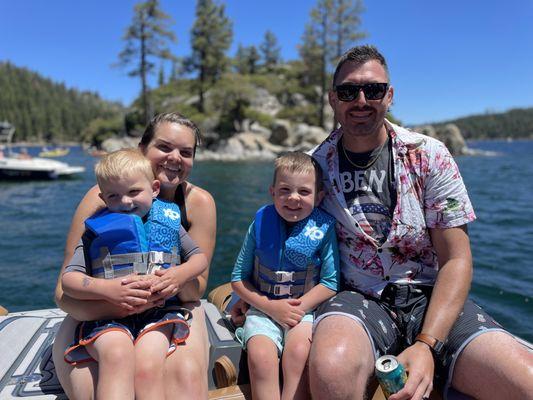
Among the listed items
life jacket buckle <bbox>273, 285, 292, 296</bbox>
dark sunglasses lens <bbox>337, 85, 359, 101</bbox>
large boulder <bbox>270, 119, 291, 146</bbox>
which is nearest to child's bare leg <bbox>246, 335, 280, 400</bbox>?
life jacket buckle <bbox>273, 285, 292, 296</bbox>

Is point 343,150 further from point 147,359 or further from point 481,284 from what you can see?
point 481,284

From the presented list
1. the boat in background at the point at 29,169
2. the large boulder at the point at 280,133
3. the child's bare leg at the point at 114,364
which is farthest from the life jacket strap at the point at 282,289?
the large boulder at the point at 280,133

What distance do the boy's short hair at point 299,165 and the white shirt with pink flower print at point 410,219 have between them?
0.15 m

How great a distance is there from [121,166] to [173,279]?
64 cm

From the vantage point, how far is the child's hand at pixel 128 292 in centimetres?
197

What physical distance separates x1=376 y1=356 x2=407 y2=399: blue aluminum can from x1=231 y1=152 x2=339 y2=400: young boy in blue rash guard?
54 cm

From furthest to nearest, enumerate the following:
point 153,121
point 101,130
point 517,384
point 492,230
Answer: point 101,130 → point 492,230 → point 153,121 → point 517,384

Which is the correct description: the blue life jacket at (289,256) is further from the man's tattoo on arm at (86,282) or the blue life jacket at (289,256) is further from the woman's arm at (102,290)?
the man's tattoo on arm at (86,282)

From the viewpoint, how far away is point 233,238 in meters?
9.47

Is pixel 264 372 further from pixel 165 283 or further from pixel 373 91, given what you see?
pixel 373 91

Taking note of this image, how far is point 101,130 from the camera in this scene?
49.1 metres

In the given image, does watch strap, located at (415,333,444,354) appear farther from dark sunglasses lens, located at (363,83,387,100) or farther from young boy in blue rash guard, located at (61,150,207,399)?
dark sunglasses lens, located at (363,83,387,100)

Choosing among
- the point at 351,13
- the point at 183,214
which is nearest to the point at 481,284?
the point at 183,214

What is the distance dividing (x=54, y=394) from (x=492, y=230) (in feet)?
34.5
